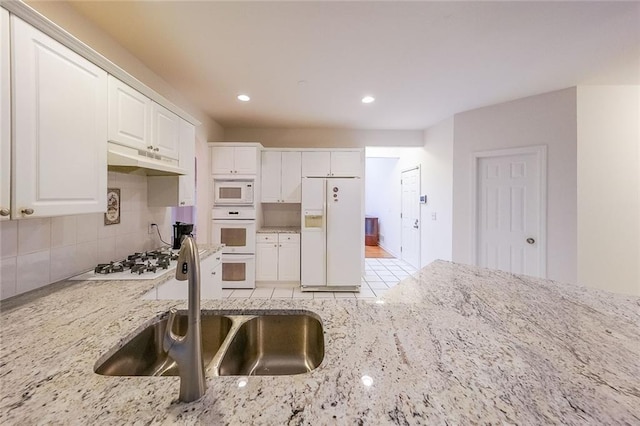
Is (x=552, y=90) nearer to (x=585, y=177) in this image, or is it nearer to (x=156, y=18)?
(x=585, y=177)

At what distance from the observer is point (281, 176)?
3.96m

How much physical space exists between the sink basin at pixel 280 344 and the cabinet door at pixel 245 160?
9.73 feet

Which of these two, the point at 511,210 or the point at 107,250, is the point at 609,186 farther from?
the point at 107,250

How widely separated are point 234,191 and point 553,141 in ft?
13.4

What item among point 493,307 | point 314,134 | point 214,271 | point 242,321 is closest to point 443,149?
point 314,134

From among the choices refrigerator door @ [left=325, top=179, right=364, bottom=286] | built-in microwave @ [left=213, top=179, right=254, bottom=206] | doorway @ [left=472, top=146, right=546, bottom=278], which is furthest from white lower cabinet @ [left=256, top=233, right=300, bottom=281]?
doorway @ [left=472, top=146, right=546, bottom=278]

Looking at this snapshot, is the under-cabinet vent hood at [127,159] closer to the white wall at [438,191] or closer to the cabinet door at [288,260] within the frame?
the cabinet door at [288,260]

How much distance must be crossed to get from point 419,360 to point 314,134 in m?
4.10

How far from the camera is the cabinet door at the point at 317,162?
3912 millimetres

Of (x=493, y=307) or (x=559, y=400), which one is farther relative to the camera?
(x=493, y=307)

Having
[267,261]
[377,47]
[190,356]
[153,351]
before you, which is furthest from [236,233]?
[190,356]

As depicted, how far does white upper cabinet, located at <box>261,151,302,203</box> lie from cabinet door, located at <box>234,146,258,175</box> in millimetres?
235

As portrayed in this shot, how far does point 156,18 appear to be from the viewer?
172 centimetres

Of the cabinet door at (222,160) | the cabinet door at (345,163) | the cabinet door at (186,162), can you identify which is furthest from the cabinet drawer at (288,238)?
the cabinet door at (186,162)
